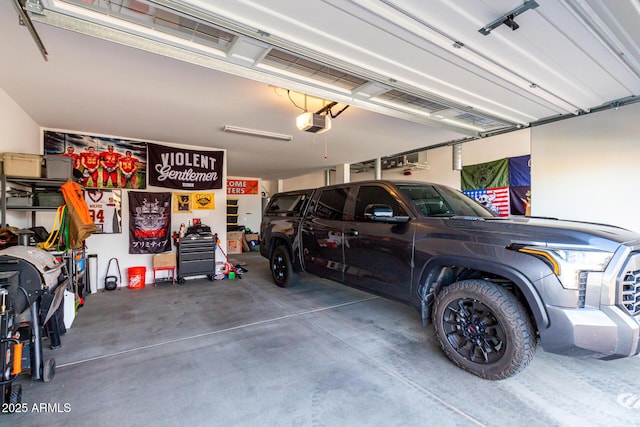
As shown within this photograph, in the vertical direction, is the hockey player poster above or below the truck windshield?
above

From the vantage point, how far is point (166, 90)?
3.44 metres

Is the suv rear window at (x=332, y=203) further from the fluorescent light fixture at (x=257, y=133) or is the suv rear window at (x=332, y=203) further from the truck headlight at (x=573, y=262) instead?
the truck headlight at (x=573, y=262)

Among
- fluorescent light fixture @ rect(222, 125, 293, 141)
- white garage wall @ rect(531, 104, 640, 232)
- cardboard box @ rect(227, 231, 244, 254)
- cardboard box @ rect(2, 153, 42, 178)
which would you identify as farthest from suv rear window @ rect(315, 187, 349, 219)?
cardboard box @ rect(227, 231, 244, 254)

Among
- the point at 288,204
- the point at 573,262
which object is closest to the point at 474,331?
the point at 573,262

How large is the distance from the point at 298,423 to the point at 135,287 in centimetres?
467

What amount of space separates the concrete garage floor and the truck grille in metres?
0.65

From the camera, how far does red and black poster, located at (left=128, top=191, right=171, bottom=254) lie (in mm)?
5496

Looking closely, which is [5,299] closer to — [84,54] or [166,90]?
[84,54]

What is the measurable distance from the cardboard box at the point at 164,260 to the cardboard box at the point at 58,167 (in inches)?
83.2

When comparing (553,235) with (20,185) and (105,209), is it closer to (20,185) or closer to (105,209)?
(20,185)

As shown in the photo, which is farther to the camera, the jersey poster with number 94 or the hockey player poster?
the jersey poster with number 94

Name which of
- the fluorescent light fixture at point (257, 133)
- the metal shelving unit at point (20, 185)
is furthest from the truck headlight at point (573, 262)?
the metal shelving unit at point (20, 185)

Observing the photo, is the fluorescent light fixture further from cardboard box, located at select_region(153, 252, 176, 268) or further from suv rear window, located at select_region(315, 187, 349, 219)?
cardboard box, located at select_region(153, 252, 176, 268)

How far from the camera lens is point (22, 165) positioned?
336 cm
